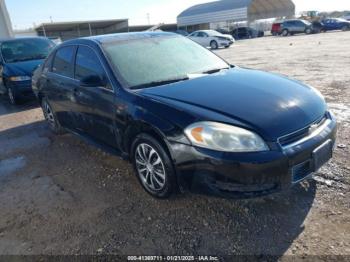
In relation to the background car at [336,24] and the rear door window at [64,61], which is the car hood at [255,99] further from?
the background car at [336,24]

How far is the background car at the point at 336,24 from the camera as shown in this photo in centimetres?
3284

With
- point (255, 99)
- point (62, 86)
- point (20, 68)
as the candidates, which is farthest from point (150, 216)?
point (20, 68)

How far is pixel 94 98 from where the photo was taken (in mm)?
3691

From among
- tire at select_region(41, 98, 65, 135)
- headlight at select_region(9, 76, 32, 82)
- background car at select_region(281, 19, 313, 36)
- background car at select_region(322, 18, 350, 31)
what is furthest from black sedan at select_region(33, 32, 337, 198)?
background car at select_region(322, 18, 350, 31)

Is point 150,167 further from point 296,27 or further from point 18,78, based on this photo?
point 296,27

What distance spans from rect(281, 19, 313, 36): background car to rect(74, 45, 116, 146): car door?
34.9 metres

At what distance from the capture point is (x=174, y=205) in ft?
10.3

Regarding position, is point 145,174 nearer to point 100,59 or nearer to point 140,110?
point 140,110

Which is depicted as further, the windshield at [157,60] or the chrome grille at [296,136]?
the windshield at [157,60]

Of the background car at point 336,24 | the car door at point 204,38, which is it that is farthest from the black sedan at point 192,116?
the background car at point 336,24

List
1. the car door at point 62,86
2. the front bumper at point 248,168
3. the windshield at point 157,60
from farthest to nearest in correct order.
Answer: the car door at point 62,86 → the windshield at point 157,60 → the front bumper at point 248,168

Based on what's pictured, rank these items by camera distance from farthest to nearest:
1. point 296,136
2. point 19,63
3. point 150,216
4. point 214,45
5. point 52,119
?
1. point 214,45
2. point 19,63
3. point 52,119
4. point 150,216
5. point 296,136

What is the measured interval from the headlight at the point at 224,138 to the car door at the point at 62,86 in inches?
90.6

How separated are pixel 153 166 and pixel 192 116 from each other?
29.8 inches
